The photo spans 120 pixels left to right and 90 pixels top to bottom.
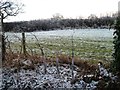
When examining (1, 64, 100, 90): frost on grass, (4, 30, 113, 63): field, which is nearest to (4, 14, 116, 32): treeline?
(4, 30, 113, 63): field

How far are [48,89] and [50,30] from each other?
19.9 metres

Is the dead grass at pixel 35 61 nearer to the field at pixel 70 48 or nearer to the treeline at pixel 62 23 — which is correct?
the field at pixel 70 48

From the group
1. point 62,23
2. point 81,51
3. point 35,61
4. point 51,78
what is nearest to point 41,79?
point 51,78

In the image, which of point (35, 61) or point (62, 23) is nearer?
point (35, 61)

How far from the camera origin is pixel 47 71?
30.3ft

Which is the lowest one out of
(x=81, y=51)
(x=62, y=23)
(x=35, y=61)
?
(x=81, y=51)

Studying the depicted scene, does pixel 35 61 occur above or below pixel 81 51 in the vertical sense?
above

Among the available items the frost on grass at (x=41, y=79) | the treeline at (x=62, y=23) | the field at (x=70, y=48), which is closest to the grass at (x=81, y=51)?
the field at (x=70, y=48)

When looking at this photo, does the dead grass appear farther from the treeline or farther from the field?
the treeline

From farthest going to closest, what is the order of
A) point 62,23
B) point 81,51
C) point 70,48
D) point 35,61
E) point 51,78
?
point 62,23 → point 70,48 → point 81,51 → point 35,61 → point 51,78

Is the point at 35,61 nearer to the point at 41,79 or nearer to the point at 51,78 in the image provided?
the point at 41,79

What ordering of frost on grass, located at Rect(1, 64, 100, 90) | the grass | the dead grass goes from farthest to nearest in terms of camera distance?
the grass < the dead grass < frost on grass, located at Rect(1, 64, 100, 90)

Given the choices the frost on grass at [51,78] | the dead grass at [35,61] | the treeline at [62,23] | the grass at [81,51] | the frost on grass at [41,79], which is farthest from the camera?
the treeline at [62,23]

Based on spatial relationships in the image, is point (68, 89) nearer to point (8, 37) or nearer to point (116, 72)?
point (116, 72)
